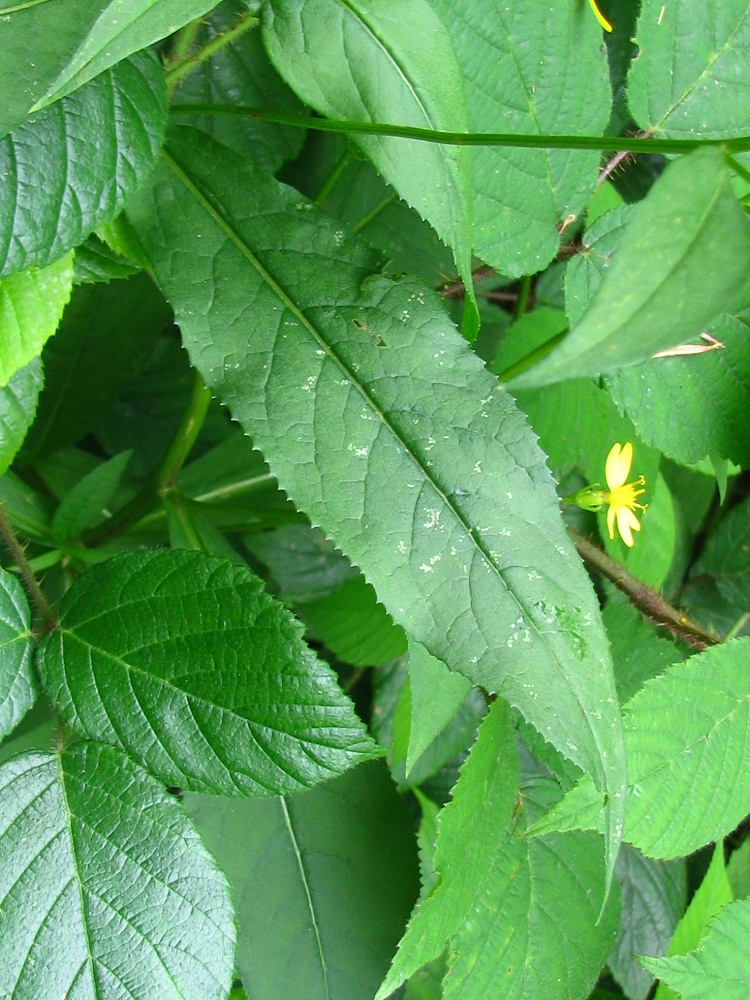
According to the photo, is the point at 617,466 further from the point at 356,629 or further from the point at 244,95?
the point at 244,95

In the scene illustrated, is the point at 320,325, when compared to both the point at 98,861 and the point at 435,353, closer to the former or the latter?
the point at 435,353

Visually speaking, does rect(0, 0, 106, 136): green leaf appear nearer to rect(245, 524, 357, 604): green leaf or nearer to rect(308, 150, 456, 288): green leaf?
rect(308, 150, 456, 288): green leaf

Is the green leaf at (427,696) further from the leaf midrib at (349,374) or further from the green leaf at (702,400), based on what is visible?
the green leaf at (702,400)

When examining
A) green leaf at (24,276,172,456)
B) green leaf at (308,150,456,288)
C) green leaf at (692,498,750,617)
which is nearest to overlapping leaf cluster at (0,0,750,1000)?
green leaf at (308,150,456,288)

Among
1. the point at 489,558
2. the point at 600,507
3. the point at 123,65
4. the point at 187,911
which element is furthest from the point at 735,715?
the point at 123,65

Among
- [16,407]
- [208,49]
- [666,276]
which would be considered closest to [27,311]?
[16,407]

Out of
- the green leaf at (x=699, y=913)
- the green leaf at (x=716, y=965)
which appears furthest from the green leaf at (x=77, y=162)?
the green leaf at (x=699, y=913)
